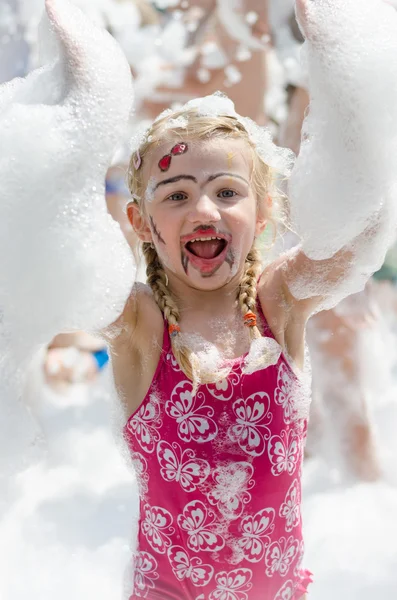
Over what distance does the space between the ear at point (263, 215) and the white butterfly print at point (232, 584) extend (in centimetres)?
56

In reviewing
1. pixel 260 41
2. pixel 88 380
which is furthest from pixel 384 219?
pixel 88 380

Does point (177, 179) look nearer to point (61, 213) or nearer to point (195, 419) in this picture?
point (61, 213)

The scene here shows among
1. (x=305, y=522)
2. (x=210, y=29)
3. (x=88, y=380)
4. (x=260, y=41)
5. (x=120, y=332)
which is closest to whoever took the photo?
(x=120, y=332)

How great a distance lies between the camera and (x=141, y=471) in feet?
3.84

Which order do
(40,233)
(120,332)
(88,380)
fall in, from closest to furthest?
(40,233)
(120,332)
(88,380)

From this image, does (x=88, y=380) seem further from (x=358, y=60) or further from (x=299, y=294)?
(x=358, y=60)

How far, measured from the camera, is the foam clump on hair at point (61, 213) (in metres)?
0.94

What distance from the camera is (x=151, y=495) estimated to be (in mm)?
1157

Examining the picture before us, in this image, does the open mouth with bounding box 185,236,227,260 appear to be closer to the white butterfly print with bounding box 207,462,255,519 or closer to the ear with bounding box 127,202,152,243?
Result: the ear with bounding box 127,202,152,243

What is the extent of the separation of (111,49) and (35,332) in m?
0.42

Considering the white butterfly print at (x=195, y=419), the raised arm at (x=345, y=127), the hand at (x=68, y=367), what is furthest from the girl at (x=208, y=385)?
the hand at (x=68, y=367)

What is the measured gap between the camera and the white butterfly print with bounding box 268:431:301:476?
113cm

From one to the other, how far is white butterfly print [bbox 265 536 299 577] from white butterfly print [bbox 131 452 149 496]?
0.22 meters

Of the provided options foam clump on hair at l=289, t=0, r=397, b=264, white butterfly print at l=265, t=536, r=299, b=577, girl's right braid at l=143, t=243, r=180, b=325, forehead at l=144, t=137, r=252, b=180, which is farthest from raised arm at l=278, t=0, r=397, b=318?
white butterfly print at l=265, t=536, r=299, b=577
